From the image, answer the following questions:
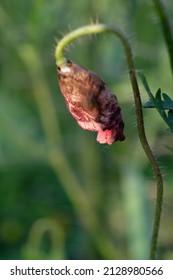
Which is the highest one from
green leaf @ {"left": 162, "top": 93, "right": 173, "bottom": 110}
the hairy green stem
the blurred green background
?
the hairy green stem

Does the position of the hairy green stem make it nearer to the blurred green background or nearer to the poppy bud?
the poppy bud

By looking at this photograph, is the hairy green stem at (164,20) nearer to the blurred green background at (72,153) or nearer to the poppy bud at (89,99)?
the poppy bud at (89,99)

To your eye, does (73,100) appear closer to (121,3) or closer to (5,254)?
Answer: (121,3)

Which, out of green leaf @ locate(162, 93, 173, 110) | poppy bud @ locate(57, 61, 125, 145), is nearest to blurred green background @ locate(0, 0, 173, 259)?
green leaf @ locate(162, 93, 173, 110)

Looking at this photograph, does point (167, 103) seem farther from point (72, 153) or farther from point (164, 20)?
point (72, 153)

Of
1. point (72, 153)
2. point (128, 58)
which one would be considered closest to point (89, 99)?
point (128, 58)

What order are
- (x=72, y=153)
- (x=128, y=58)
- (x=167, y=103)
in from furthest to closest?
(x=72, y=153) < (x=167, y=103) < (x=128, y=58)
